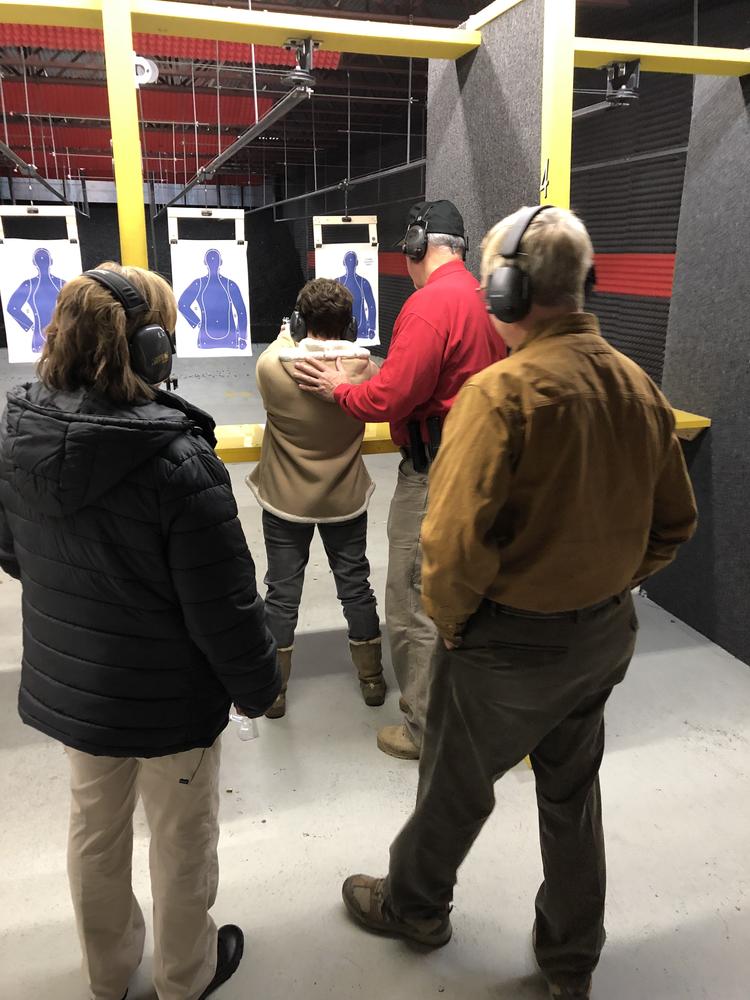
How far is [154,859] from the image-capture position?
1.28m

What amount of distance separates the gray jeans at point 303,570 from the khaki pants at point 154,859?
101cm

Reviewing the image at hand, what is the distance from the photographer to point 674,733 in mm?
2365

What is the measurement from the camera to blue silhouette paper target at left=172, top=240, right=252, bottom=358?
134 inches

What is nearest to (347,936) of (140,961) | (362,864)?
(362,864)

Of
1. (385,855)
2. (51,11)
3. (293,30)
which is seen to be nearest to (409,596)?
(385,855)

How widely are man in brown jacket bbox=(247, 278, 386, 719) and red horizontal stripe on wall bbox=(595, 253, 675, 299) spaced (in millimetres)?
3666

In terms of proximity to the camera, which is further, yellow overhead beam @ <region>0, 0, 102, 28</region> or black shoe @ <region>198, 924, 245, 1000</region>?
yellow overhead beam @ <region>0, 0, 102, 28</region>

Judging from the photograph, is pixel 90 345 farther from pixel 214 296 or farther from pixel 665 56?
pixel 214 296

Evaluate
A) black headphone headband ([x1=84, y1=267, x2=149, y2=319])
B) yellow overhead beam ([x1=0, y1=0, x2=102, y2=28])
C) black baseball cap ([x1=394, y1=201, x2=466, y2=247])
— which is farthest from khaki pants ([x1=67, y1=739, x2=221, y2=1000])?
yellow overhead beam ([x1=0, y1=0, x2=102, y2=28])

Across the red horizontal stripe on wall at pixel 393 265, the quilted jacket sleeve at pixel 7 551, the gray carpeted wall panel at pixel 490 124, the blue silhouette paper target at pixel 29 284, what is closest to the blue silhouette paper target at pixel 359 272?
the gray carpeted wall panel at pixel 490 124

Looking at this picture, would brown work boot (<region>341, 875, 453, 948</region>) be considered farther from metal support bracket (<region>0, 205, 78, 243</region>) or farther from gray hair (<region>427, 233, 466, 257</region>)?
metal support bracket (<region>0, 205, 78, 243</region>)

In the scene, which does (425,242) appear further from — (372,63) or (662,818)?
(372,63)

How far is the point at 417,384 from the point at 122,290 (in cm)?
91

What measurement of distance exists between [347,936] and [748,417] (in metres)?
2.18
